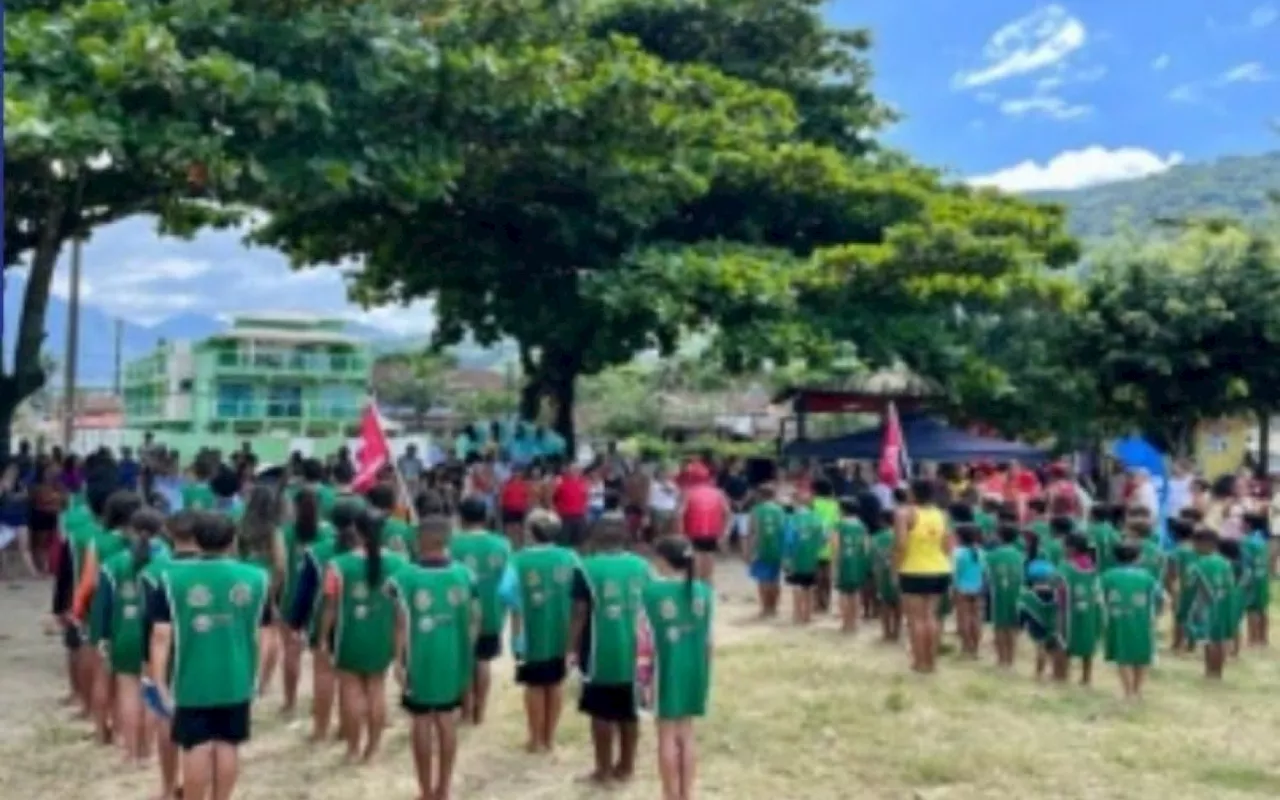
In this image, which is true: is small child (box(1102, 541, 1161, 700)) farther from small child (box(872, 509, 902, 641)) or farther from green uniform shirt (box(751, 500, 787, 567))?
green uniform shirt (box(751, 500, 787, 567))

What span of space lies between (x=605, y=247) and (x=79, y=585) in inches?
569

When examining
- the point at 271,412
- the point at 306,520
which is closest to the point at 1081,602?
the point at 306,520

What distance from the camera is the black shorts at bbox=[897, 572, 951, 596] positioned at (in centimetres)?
1251

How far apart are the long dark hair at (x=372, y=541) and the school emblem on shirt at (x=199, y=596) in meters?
1.56

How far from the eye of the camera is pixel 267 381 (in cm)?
7125

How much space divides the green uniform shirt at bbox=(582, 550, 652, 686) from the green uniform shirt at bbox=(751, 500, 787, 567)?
6761 mm

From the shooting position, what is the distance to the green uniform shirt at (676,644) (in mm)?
7957

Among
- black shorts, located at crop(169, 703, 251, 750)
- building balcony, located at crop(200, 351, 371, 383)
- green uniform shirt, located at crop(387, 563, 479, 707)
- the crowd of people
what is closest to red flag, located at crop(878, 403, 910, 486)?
the crowd of people

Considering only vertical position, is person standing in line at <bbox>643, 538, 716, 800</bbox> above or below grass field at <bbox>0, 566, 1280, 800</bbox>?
above

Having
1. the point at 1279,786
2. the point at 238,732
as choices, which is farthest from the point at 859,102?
the point at 238,732

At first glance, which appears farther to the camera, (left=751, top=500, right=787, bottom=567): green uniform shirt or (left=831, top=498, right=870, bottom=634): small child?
(left=751, top=500, right=787, bottom=567): green uniform shirt

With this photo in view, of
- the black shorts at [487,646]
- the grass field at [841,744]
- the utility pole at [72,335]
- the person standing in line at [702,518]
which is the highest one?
the utility pole at [72,335]

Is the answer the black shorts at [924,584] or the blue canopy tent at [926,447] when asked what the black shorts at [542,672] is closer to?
the black shorts at [924,584]

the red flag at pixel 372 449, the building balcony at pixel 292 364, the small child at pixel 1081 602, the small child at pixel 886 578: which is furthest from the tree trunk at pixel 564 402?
the building balcony at pixel 292 364
